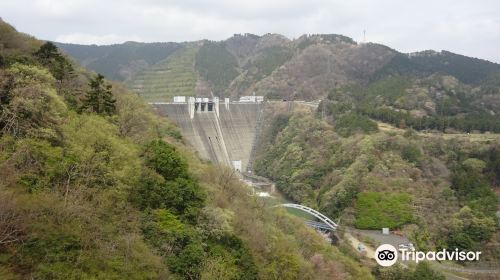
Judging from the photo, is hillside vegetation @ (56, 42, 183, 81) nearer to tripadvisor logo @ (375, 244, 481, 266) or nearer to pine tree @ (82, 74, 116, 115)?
tripadvisor logo @ (375, 244, 481, 266)

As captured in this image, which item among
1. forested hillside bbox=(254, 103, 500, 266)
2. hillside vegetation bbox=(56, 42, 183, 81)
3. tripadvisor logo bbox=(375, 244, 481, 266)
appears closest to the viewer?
tripadvisor logo bbox=(375, 244, 481, 266)

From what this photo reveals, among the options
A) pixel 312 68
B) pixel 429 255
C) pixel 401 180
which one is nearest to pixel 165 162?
pixel 429 255

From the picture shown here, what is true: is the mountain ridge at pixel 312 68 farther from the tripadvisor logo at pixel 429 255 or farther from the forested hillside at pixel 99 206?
the forested hillside at pixel 99 206

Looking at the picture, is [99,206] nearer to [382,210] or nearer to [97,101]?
[97,101]

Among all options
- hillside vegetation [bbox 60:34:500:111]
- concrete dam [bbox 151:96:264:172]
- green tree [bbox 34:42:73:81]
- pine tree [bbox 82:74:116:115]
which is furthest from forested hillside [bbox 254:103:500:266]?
green tree [bbox 34:42:73:81]

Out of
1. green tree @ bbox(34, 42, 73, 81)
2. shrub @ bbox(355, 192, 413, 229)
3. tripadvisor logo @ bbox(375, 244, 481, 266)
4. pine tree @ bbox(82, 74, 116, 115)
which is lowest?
tripadvisor logo @ bbox(375, 244, 481, 266)

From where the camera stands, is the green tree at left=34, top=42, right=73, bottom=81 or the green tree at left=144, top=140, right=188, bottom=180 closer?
the green tree at left=144, top=140, right=188, bottom=180
